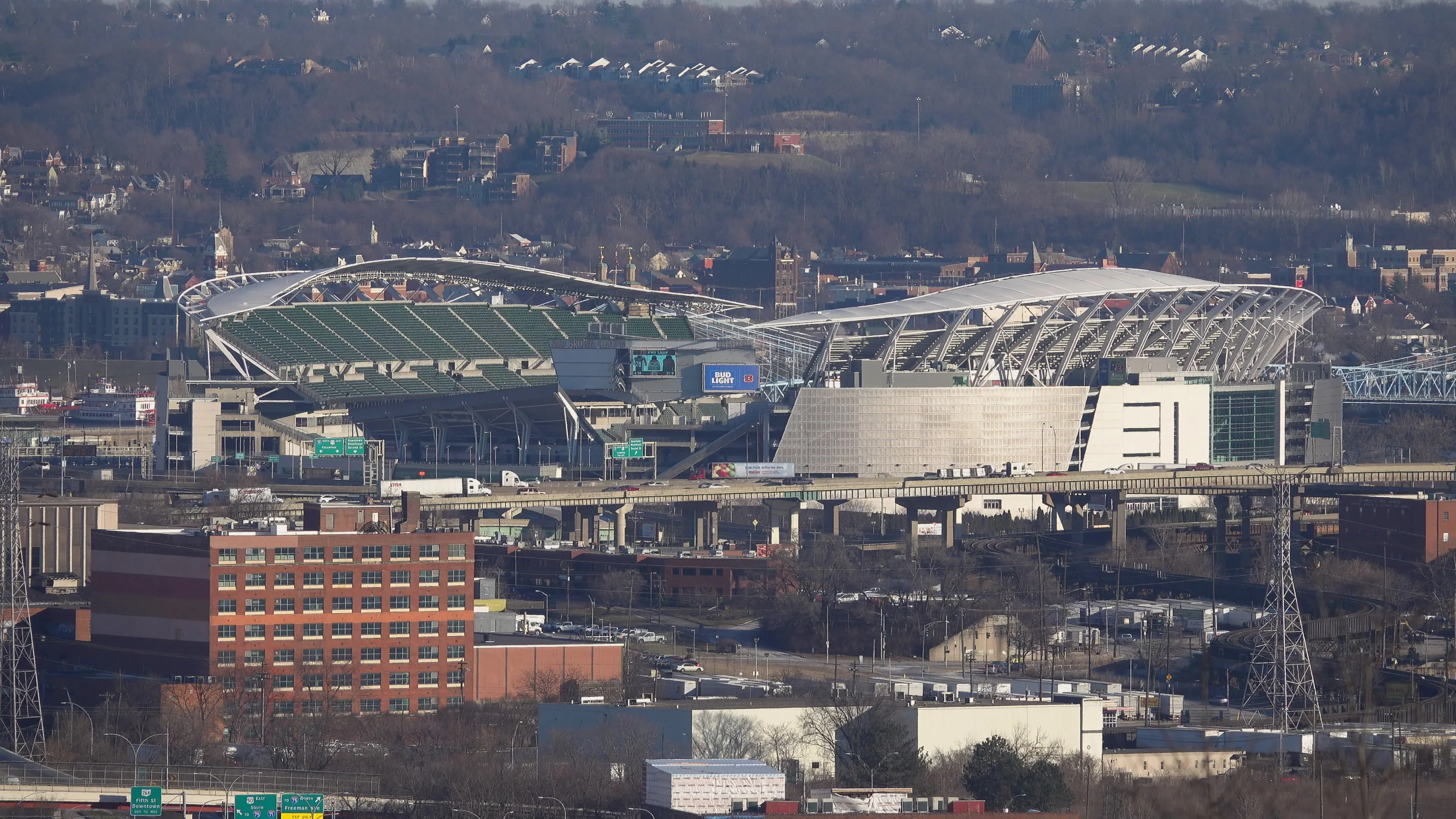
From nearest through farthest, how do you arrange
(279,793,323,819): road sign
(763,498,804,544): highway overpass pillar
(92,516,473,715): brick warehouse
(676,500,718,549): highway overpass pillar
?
(279,793,323,819): road sign → (92,516,473,715): brick warehouse → (676,500,718,549): highway overpass pillar → (763,498,804,544): highway overpass pillar

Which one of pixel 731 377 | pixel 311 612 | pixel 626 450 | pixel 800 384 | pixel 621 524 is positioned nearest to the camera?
pixel 311 612

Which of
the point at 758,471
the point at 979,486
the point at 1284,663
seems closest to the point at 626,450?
the point at 758,471

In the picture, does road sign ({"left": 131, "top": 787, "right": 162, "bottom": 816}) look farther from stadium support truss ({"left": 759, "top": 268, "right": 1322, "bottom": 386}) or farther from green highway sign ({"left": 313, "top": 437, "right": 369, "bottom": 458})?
stadium support truss ({"left": 759, "top": 268, "right": 1322, "bottom": 386})

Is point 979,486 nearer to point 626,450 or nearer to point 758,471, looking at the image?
point 758,471

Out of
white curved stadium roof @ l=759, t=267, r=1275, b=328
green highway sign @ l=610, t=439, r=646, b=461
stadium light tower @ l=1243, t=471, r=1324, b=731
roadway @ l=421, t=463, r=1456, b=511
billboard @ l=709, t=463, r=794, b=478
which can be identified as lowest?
stadium light tower @ l=1243, t=471, r=1324, b=731

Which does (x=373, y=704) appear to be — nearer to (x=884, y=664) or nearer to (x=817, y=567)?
(x=884, y=664)

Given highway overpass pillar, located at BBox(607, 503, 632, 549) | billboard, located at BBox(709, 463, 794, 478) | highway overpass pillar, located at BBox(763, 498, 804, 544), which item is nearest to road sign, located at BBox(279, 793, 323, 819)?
highway overpass pillar, located at BBox(607, 503, 632, 549)

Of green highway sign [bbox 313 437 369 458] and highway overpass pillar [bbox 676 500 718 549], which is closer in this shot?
highway overpass pillar [bbox 676 500 718 549]
